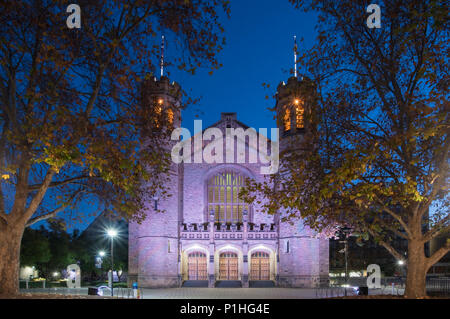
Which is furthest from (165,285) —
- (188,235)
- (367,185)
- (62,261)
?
(367,185)

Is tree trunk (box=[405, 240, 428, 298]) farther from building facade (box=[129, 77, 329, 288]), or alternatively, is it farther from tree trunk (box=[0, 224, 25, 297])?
building facade (box=[129, 77, 329, 288])

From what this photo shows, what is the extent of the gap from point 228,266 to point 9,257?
Result: 23.1m

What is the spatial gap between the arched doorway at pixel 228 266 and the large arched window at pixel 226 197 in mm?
2727

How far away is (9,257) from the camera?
1141 centimetres

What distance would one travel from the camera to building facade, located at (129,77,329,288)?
30719mm

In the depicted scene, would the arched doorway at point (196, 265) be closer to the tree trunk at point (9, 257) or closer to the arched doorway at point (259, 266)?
the arched doorway at point (259, 266)

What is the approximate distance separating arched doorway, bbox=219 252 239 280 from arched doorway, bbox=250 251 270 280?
1200 mm

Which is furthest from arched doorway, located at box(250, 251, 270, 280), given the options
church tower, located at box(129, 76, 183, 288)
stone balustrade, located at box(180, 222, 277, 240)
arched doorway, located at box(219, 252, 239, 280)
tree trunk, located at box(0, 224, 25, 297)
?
tree trunk, located at box(0, 224, 25, 297)

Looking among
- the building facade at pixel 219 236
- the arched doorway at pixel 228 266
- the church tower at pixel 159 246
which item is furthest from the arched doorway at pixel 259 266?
the church tower at pixel 159 246

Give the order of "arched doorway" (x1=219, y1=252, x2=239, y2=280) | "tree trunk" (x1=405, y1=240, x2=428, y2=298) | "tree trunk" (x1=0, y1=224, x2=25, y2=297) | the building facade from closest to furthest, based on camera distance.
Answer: "tree trunk" (x1=0, y1=224, x2=25, y2=297) → "tree trunk" (x1=405, y1=240, x2=428, y2=298) → the building facade → "arched doorway" (x1=219, y1=252, x2=239, y2=280)

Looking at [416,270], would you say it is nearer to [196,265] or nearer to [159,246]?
[159,246]

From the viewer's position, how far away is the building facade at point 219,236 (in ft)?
101
